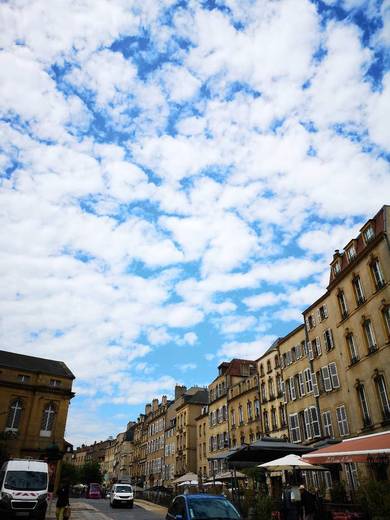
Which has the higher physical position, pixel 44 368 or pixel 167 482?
pixel 44 368

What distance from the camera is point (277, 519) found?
16.1 metres

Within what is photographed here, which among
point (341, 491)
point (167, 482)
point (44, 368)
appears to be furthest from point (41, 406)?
point (341, 491)

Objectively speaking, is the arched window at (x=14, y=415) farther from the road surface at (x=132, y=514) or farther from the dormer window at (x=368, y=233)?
the dormer window at (x=368, y=233)

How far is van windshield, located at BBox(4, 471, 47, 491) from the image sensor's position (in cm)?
1791

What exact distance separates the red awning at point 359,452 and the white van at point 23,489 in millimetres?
11228

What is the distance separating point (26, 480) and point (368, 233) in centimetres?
2138

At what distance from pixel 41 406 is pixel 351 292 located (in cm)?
3450

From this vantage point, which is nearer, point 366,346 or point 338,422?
point 366,346

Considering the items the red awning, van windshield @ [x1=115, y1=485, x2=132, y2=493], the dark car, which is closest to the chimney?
van windshield @ [x1=115, y1=485, x2=132, y2=493]

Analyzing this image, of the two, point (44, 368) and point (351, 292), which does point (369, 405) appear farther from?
point (44, 368)

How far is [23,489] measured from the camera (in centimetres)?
1780

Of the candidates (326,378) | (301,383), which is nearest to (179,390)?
(301,383)

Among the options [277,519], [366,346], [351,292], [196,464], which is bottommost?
[277,519]

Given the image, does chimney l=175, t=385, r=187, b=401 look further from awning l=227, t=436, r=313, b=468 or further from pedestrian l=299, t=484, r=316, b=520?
pedestrian l=299, t=484, r=316, b=520
